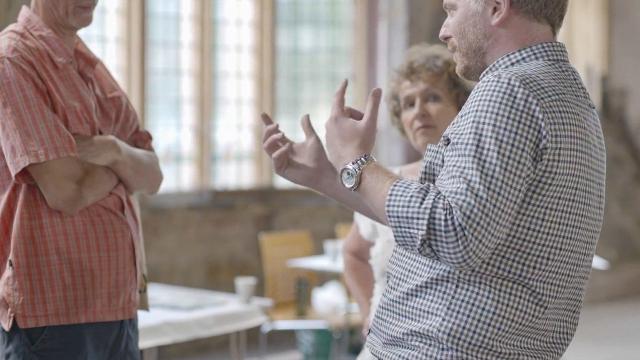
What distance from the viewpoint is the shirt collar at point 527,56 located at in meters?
1.92

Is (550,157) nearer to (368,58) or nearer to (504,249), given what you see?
(504,249)

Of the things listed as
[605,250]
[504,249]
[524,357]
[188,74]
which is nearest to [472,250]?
[504,249]

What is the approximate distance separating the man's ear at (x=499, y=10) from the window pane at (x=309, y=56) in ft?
23.4

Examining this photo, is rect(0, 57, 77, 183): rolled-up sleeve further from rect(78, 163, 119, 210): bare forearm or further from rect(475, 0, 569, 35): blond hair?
rect(475, 0, 569, 35): blond hair

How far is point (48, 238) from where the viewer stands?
2.44 m

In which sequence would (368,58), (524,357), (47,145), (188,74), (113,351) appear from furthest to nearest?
(368,58)
(188,74)
(113,351)
(47,145)
(524,357)

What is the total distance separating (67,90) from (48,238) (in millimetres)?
347

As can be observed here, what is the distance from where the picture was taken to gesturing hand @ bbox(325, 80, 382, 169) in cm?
192

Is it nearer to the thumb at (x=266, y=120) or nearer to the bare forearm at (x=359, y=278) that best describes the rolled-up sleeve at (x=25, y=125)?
the thumb at (x=266, y=120)

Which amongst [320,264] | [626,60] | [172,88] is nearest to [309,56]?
[172,88]

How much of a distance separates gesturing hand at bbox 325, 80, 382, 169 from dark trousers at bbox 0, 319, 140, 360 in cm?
87

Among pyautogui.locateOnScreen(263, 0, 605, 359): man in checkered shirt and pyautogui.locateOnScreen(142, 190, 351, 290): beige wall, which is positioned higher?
pyautogui.locateOnScreen(263, 0, 605, 359): man in checkered shirt

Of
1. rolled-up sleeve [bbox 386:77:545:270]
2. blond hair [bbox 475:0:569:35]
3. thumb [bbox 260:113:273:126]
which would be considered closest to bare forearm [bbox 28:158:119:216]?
thumb [bbox 260:113:273:126]

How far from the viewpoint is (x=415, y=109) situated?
313 centimetres
